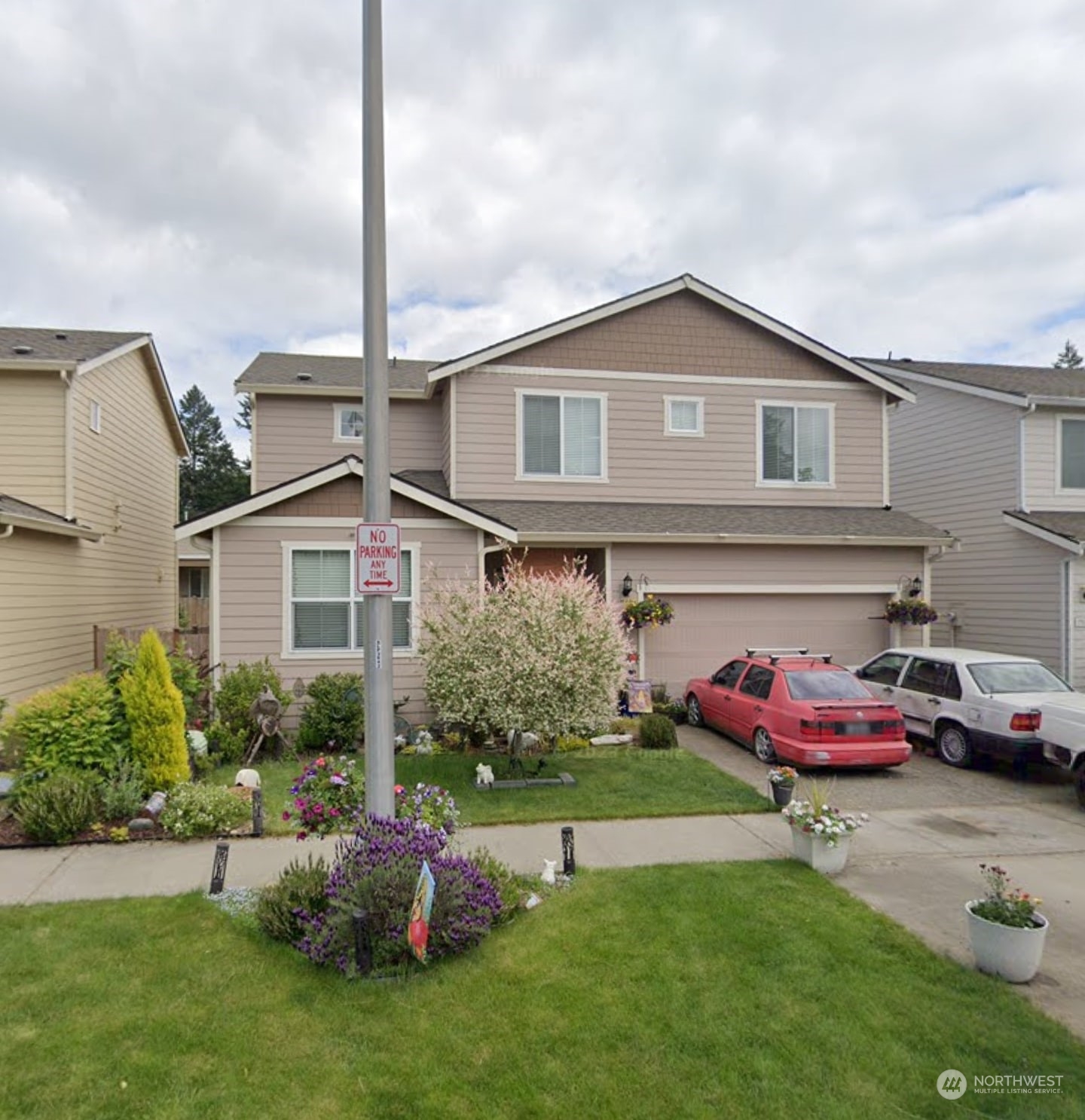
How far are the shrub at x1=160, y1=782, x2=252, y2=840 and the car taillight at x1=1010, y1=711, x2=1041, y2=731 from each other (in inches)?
370

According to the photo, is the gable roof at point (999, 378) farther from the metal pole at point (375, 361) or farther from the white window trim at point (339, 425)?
the metal pole at point (375, 361)

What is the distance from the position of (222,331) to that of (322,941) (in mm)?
20888

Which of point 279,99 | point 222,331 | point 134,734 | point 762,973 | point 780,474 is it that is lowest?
point 762,973

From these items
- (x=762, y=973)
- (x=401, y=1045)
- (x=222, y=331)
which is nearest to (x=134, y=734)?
(x=401, y=1045)

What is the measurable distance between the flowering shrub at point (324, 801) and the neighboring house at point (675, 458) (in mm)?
5767

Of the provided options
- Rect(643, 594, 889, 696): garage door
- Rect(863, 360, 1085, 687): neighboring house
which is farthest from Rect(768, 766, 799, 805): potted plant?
Rect(863, 360, 1085, 687): neighboring house

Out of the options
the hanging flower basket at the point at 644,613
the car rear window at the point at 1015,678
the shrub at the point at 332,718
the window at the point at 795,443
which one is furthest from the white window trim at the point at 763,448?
the shrub at the point at 332,718

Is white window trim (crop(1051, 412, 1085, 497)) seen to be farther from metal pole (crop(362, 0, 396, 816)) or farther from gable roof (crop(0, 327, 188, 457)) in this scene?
gable roof (crop(0, 327, 188, 457))

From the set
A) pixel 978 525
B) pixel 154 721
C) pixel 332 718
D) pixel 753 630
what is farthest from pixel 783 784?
pixel 978 525

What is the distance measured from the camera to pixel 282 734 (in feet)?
34.1

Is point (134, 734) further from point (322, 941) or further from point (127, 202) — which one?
point (127, 202)

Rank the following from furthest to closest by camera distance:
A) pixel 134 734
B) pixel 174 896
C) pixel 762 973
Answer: pixel 134 734
pixel 174 896
pixel 762 973

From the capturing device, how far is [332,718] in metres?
10.1

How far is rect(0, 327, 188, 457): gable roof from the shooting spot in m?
12.4
